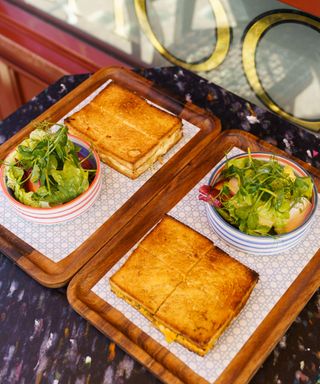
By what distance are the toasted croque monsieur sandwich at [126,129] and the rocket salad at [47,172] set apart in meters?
0.13

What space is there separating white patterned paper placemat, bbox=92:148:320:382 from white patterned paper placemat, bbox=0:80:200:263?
0.15 meters

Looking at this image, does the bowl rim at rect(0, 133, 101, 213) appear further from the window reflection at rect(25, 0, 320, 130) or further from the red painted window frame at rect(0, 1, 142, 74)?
the red painted window frame at rect(0, 1, 142, 74)

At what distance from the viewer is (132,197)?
1478 mm

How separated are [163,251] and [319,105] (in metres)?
0.80

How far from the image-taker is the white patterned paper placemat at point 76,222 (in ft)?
4.54

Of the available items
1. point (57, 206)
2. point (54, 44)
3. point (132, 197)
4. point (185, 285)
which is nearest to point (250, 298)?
point (185, 285)

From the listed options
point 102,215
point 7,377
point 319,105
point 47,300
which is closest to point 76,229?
point 102,215

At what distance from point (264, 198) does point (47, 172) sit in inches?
22.2

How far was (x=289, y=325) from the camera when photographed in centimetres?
121

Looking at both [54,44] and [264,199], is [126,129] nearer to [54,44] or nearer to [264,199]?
[264,199]

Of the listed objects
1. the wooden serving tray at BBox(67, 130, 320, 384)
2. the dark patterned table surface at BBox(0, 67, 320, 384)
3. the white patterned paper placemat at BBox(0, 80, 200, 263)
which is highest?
the white patterned paper placemat at BBox(0, 80, 200, 263)

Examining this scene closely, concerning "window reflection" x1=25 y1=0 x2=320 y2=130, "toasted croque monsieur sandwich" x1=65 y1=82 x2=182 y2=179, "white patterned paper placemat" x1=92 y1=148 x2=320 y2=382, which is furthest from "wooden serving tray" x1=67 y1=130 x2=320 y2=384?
"window reflection" x1=25 y1=0 x2=320 y2=130

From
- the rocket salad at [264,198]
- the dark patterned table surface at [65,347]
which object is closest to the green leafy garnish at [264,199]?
the rocket salad at [264,198]

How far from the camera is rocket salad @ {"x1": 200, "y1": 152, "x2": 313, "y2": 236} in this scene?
4.06 feet
